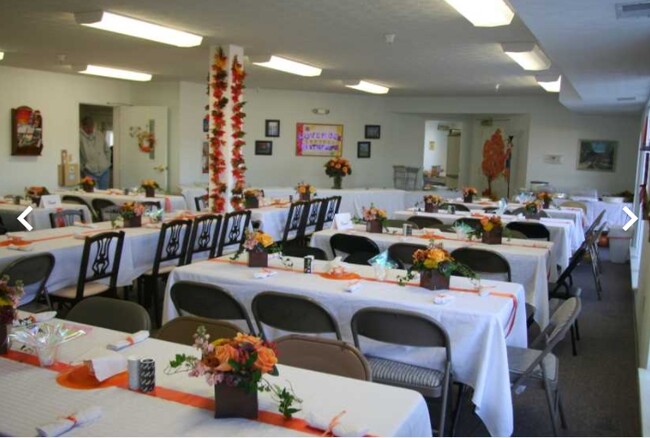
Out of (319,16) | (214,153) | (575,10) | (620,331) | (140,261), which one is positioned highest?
(319,16)

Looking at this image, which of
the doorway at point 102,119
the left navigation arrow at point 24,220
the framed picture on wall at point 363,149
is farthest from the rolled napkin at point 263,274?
the doorway at point 102,119

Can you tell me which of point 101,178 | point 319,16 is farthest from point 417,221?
point 101,178

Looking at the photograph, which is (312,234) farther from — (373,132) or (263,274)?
(373,132)

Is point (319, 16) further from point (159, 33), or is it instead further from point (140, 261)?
point (140, 261)

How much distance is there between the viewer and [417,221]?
7.96 meters

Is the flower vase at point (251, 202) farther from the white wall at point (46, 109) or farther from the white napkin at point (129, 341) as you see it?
the white napkin at point (129, 341)

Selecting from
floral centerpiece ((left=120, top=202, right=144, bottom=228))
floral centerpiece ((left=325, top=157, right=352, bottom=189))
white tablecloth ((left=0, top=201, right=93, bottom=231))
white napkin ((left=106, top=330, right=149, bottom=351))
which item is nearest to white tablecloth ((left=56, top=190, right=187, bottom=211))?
white tablecloth ((left=0, top=201, right=93, bottom=231))

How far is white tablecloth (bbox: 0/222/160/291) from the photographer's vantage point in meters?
5.09

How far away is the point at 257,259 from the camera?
15.0 ft

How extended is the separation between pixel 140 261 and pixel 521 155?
11.1 meters

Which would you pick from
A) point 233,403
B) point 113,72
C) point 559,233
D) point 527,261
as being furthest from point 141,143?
point 233,403

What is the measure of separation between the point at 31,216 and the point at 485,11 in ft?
18.9

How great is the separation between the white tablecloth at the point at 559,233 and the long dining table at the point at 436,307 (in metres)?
3.49

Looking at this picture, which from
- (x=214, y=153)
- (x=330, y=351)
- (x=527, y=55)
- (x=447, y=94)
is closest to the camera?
(x=330, y=351)
